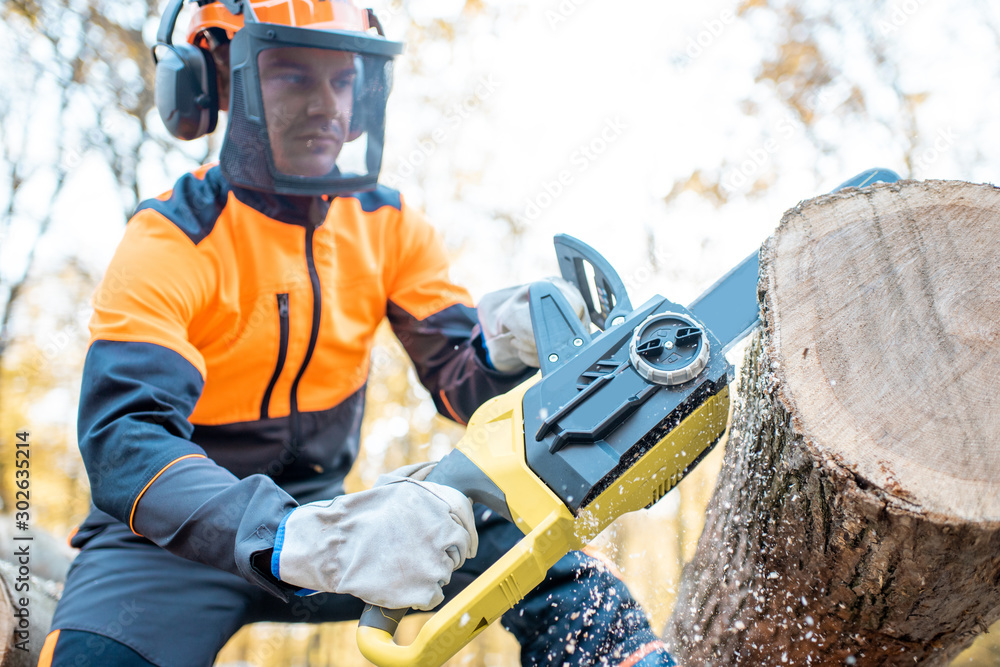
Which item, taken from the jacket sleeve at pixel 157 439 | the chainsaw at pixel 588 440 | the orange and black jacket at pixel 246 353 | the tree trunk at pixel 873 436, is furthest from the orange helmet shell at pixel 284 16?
the tree trunk at pixel 873 436

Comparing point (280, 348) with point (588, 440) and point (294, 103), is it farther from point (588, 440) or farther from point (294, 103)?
point (588, 440)

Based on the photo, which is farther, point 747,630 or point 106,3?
point 106,3

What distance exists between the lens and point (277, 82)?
75.0 inches

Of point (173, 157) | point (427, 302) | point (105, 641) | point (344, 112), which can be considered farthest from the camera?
point (173, 157)

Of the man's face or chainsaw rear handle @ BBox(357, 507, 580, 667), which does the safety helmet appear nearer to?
the man's face

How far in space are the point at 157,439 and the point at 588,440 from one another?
1.03 metres

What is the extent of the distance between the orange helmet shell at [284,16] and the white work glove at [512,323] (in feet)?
3.35

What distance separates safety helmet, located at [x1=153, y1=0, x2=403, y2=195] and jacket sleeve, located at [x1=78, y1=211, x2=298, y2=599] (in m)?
0.47

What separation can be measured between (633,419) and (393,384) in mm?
6981

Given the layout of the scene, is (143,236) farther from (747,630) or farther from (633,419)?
(747,630)

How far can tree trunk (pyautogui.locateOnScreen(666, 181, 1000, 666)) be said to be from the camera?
0.99 metres

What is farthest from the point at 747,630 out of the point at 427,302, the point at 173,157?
the point at 173,157

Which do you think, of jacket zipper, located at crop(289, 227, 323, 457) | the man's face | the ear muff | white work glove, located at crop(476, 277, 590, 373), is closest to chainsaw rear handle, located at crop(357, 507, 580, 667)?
white work glove, located at crop(476, 277, 590, 373)

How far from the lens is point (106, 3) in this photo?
634 centimetres
